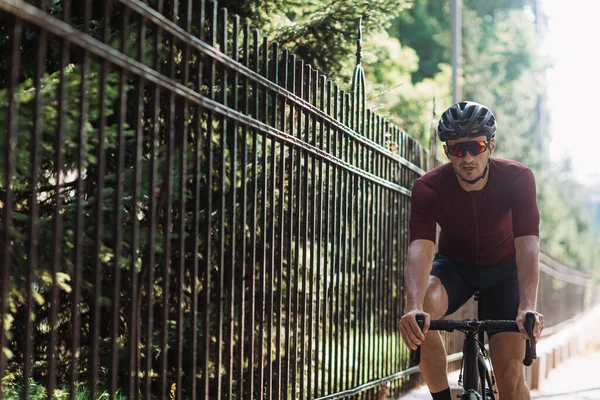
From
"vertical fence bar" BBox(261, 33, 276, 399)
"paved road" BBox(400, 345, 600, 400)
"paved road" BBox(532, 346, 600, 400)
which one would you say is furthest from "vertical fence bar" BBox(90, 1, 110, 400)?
"paved road" BBox(532, 346, 600, 400)

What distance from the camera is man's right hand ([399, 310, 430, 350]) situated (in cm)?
389

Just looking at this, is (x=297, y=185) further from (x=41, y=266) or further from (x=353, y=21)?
(x=353, y=21)

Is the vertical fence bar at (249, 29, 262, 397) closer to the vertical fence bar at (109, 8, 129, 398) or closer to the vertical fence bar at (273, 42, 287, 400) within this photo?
the vertical fence bar at (273, 42, 287, 400)

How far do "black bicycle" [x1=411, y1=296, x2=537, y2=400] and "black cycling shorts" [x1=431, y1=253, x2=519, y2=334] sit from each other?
50cm

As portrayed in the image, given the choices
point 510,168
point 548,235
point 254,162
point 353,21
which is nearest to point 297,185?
point 254,162

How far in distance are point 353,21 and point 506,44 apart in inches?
1001

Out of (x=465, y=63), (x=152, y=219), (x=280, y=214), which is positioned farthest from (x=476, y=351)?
(x=465, y=63)

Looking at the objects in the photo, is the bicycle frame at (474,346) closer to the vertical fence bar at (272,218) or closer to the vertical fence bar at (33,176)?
the vertical fence bar at (272,218)

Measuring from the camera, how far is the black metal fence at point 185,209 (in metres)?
3.13

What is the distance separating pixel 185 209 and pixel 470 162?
1361 millimetres

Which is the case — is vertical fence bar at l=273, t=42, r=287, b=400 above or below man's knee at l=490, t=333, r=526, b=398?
above

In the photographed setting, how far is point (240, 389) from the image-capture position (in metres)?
4.54

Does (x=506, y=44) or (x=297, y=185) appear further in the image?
(x=506, y=44)

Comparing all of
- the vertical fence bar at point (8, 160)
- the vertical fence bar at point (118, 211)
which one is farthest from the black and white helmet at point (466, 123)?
the vertical fence bar at point (8, 160)
